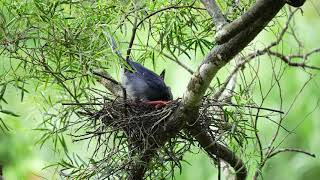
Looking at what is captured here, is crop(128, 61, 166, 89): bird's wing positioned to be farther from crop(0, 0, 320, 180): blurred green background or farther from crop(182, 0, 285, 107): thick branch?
crop(0, 0, 320, 180): blurred green background

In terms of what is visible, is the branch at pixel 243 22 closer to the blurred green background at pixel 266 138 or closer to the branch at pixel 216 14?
the branch at pixel 216 14

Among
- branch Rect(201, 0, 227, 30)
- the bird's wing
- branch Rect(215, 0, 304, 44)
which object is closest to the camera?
branch Rect(215, 0, 304, 44)

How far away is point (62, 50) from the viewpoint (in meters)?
1.98

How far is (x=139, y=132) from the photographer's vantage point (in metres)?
2.07

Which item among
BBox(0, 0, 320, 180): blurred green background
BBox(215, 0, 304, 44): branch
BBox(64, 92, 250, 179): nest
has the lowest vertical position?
BBox(215, 0, 304, 44): branch

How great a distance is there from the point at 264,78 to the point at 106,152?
139 centimetres

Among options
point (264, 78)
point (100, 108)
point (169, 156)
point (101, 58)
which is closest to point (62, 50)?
point (101, 58)

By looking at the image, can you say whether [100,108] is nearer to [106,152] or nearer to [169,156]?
[106,152]

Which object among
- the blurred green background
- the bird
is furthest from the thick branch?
the blurred green background

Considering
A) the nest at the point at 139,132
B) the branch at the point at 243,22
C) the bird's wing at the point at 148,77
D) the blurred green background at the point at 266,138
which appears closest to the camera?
the branch at the point at 243,22

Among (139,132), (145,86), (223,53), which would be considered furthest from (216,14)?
(145,86)

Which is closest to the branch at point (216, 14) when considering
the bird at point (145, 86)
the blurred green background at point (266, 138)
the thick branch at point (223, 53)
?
the thick branch at point (223, 53)

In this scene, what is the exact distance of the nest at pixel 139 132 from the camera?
2.04m

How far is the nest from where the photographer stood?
2.04 metres
